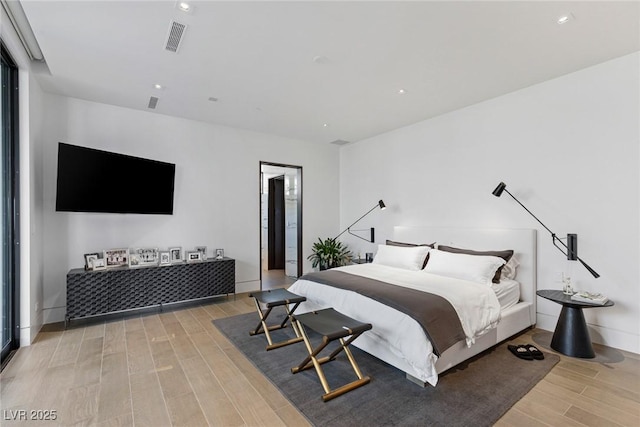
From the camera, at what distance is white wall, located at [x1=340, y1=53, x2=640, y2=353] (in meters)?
3.02

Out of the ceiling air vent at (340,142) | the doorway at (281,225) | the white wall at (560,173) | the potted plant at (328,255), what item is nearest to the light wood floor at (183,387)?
the white wall at (560,173)

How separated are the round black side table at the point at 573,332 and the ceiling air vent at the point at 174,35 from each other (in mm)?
4297

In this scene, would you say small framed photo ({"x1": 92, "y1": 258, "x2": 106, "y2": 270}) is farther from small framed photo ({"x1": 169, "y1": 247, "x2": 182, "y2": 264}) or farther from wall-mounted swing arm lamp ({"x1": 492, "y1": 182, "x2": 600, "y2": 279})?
wall-mounted swing arm lamp ({"x1": 492, "y1": 182, "x2": 600, "y2": 279})

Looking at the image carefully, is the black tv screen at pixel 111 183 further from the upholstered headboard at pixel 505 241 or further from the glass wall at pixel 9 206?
the upholstered headboard at pixel 505 241

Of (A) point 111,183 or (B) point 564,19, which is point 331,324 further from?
(A) point 111,183

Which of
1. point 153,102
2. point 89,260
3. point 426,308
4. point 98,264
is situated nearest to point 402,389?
point 426,308

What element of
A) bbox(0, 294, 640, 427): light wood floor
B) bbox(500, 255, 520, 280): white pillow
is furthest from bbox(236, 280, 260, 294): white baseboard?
bbox(500, 255, 520, 280): white pillow

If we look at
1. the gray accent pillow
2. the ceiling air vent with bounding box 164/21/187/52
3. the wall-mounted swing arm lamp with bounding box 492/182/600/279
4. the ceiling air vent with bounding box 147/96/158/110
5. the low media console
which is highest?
the ceiling air vent with bounding box 164/21/187/52

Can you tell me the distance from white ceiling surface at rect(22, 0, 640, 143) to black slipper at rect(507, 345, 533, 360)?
9.64 feet

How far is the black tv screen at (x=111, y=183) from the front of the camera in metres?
3.60

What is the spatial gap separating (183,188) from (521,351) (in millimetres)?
4963

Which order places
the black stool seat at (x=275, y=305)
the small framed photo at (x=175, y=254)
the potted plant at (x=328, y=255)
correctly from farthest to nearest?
the potted plant at (x=328, y=255) < the small framed photo at (x=175, y=254) < the black stool seat at (x=275, y=305)

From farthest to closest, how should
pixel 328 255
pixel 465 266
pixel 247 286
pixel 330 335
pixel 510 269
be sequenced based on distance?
pixel 328 255 < pixel 247 286 < pixel 510 269 < pixel 465 266 < pixel 330 335

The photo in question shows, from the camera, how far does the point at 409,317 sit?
2498 millimetres
